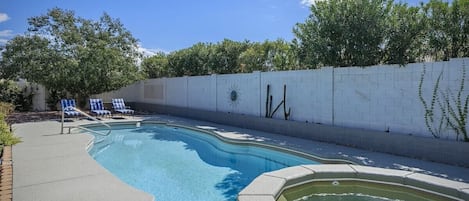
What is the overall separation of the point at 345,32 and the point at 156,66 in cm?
1414

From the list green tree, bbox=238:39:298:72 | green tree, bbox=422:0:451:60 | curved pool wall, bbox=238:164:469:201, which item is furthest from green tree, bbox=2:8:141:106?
green tree, bbox=422:0:451:60

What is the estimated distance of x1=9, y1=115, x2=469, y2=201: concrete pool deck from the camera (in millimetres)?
4570

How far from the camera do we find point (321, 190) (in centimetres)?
541

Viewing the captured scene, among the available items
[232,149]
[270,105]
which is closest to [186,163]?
[232,149]

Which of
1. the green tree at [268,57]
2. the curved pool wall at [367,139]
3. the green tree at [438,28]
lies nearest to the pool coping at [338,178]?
the curved pool wall at [367,139]

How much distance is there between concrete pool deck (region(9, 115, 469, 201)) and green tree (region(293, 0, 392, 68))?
2811 mm

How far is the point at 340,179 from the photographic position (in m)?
5.54

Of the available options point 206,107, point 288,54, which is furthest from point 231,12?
point 206,107

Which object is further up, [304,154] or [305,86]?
[305,86]

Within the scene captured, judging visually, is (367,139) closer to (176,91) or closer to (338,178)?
(338,178)

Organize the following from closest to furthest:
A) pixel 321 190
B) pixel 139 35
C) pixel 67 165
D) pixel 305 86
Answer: pixel 321 190, pixel 67 165, pixel 305 86, pixel 139 35

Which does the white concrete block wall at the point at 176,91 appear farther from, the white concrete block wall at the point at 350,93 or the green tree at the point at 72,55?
the white concrete block wall at the point at 350,93

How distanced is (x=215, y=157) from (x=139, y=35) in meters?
12.5

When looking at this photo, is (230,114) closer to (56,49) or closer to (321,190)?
(321,190)
